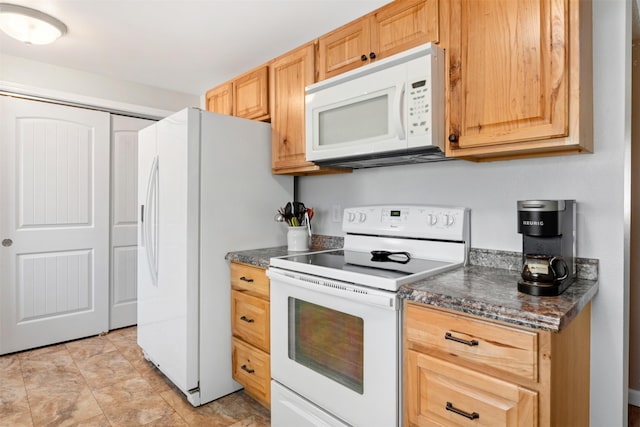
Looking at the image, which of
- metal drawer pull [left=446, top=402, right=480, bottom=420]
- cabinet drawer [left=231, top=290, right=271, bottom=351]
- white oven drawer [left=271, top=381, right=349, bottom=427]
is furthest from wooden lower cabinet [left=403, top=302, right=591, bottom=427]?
cabinet drawer [left=231, top=290, right=271, bottom=351]

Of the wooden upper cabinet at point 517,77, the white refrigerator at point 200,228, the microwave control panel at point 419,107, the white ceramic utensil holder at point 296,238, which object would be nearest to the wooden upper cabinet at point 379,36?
the wooden upper cabinet at point 517,77

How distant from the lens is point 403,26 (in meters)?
1.74

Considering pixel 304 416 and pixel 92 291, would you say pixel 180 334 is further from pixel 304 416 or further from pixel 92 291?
pixel 92 291

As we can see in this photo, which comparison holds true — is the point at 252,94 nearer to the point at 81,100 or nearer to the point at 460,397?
the point at 81,100

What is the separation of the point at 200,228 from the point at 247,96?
1.11 metres

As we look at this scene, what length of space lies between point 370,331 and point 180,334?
129 centimetres

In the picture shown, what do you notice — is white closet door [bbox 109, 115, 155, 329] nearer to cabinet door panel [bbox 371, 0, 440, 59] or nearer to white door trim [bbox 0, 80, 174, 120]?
white door trim [bbox 0, 80, 174, 120]

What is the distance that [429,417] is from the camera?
128 centimetres

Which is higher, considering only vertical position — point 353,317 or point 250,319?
point 353,317

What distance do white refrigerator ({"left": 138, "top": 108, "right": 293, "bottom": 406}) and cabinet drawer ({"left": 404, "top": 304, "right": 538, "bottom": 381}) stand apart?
4.30ft

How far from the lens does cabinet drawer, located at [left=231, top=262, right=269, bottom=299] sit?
2030 mm

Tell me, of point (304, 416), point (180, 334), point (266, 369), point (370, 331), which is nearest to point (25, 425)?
point (180, 334)

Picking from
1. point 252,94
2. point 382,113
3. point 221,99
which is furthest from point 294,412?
point 221,99

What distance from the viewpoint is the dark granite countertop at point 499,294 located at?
41.6 inches
